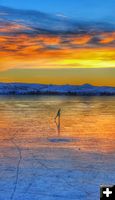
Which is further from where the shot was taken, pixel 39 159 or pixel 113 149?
pixel 113 149

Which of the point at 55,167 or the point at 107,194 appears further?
the point at 55,167

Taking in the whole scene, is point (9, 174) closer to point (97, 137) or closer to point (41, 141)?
point (41, 141)

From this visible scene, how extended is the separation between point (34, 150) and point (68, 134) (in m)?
4.33

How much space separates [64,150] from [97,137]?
3.27m

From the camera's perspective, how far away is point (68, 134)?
1481 cm

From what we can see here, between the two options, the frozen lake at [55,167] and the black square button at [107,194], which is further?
the frozen lake at [55,167]

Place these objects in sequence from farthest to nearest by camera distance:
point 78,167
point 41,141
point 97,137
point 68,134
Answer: point 68,134 < point 97,137 < point 41,141 < point 78,167

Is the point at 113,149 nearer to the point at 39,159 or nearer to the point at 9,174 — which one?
the point at 39,159

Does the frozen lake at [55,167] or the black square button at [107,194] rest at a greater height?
the black square button at [107,194]

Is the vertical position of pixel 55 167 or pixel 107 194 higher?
pixel 107 194

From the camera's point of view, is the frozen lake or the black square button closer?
the black square button

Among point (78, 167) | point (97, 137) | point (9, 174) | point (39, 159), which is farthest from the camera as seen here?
point (97, 137)

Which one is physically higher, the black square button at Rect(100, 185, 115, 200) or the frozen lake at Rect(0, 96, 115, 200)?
the black square button at Rect(100, 185, 115, 200)

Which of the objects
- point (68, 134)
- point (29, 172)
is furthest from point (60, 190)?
point (68, 134)
